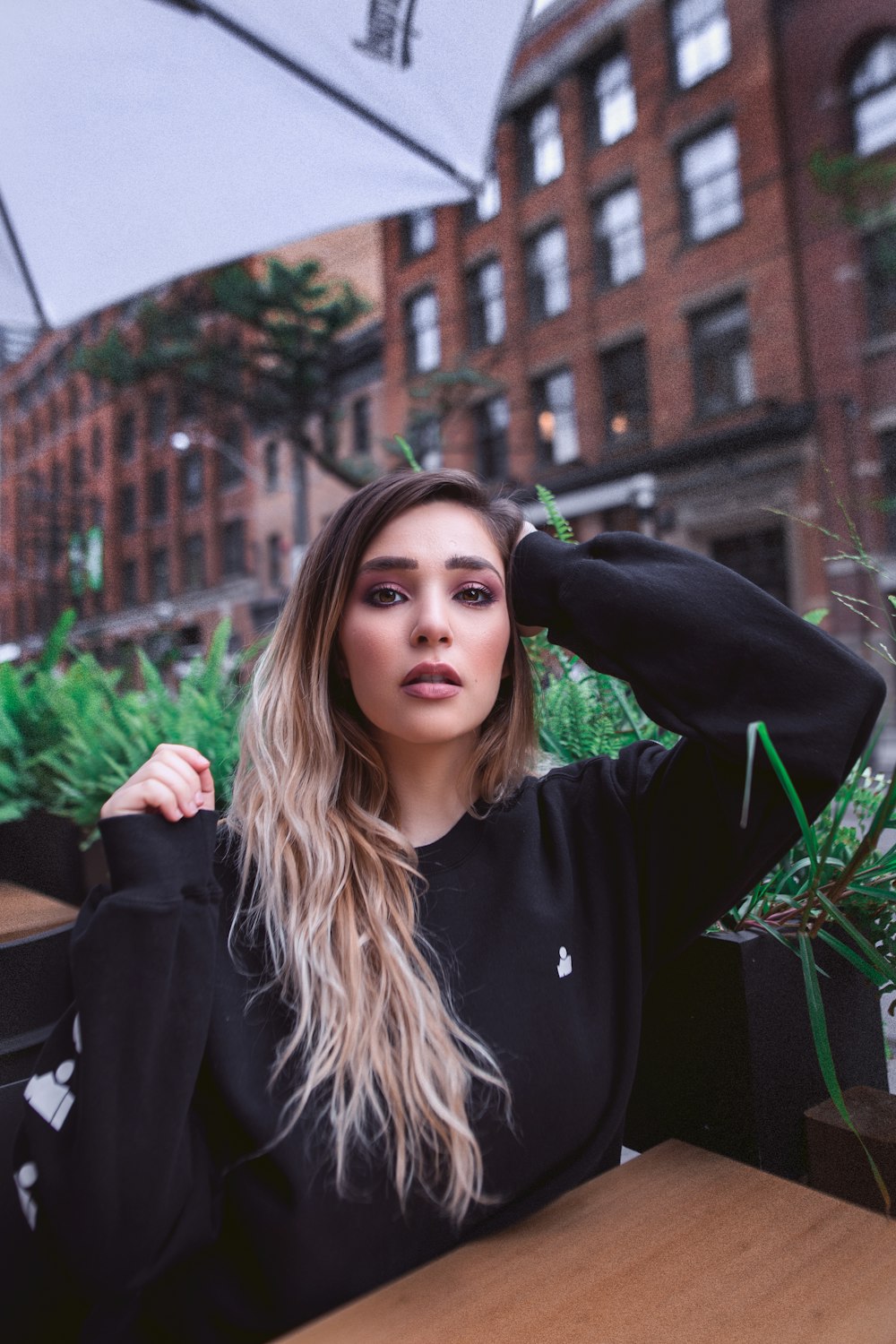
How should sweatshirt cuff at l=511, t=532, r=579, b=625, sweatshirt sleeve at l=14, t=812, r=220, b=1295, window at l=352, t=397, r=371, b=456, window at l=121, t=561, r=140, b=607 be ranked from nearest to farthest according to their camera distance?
Answer: sweatshirt sleeve at l=14, t=812, r=220, b=1295 → sweatshirt cuff at l=511, t=532, r=579, b=625 → window at l=352, t=397, r=371, b=456 → window at l=121, t=561, r=140, b=607

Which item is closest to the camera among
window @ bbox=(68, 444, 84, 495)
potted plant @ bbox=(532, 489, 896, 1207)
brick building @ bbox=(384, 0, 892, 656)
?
potted plant @ bbox=(532, 489, 896, 1207)

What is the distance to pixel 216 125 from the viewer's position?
280 centimetres

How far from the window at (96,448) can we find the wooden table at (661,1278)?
1427 inches

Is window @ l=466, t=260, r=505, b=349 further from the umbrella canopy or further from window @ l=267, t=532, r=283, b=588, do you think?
the umbrella canopy

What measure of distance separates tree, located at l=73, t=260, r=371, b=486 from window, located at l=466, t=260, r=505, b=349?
2.44 metres

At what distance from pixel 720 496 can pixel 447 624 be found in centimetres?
1521

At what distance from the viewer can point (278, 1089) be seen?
3.35ft

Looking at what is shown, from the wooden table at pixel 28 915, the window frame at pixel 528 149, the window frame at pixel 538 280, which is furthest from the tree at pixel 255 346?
the wooden table at pixel 28 915

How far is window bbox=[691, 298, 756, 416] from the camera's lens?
15250 millimetres

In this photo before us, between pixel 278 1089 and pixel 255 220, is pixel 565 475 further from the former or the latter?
pixel 278 1089

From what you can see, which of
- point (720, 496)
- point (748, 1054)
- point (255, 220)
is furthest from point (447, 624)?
point (720, 496)

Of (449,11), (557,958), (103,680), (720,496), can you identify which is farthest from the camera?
(720,496)

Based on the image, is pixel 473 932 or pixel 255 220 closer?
pixel 473 932

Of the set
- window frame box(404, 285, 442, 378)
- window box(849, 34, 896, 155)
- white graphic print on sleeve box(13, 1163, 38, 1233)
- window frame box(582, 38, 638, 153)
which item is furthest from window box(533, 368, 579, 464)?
white graphic print on sleeve box(13, 1163, 38, 1233)
